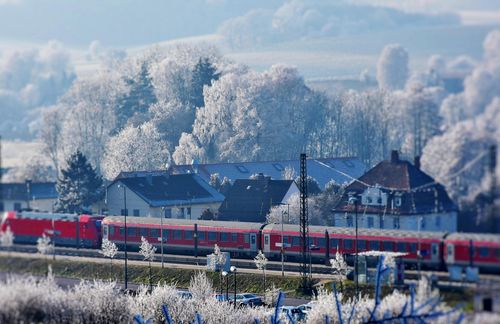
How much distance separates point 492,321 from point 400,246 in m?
6.57

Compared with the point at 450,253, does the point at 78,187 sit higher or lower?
higher

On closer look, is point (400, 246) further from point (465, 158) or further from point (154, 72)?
point (154, 72)

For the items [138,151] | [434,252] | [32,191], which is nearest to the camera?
[434,252]

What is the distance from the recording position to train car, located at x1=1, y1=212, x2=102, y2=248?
25.1m

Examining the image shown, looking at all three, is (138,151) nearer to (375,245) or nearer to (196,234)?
(196,234)

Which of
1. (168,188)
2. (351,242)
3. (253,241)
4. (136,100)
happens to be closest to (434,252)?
(351,242)

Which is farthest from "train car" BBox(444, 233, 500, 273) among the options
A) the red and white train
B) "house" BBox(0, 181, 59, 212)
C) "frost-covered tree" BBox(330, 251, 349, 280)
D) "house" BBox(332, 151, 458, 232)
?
"house" BBox(0, 181, 59, 212)

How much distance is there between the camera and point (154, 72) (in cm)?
3203

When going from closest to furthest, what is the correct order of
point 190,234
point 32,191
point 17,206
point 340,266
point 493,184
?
1. point 493,184
2. point 340,266
3. point 17,206
4. point 190,234
5. point 32,191

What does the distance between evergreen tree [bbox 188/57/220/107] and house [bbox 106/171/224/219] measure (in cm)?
220

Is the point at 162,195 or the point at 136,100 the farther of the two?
the point at 136,100

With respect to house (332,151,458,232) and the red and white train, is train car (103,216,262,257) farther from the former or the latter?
house (332,151,458,232)

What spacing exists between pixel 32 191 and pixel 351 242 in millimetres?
8945

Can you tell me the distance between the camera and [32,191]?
96.6 ft
